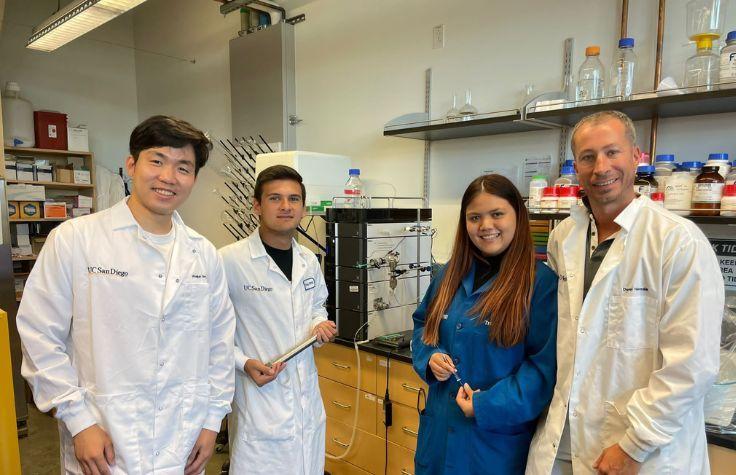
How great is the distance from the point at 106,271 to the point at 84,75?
4.67m

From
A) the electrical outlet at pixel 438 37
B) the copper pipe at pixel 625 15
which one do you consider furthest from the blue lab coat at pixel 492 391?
the electrical outlet at pixel 438 37

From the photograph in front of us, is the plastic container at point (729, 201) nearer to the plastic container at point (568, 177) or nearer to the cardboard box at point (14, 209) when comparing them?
the plastic container at point (568, 177)

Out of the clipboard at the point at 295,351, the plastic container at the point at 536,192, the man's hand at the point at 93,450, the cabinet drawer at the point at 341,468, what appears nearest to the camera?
the man's hand at the point at 93,450

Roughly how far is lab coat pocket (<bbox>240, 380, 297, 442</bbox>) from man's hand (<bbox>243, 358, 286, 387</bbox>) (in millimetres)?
65

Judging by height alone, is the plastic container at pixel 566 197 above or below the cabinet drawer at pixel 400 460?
above

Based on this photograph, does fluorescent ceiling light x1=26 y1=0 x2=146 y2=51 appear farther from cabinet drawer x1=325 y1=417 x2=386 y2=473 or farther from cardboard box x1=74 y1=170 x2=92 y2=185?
cabinet drawer x1=325 y1=417 x2=386 y2=473

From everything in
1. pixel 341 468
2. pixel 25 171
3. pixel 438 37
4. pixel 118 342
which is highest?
pixel 438 37

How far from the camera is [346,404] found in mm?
2260

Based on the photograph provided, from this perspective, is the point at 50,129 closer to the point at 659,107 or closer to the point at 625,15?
the point at 625,15

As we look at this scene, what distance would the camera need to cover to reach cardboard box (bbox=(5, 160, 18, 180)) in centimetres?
404

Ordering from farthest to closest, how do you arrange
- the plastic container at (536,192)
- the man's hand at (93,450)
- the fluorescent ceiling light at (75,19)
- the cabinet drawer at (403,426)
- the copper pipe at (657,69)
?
the fluorescent ceiling light at (75,19) < the cabinet drawer at (403,426) < the plastic container at (536,192) < the copper pipe at (657,69) < the man's hand at (93,450)

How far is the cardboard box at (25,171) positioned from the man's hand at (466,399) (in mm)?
4560

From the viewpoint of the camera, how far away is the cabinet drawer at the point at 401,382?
6.44 feet

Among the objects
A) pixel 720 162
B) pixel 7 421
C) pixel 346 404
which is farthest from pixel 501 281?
pixel 7 421
